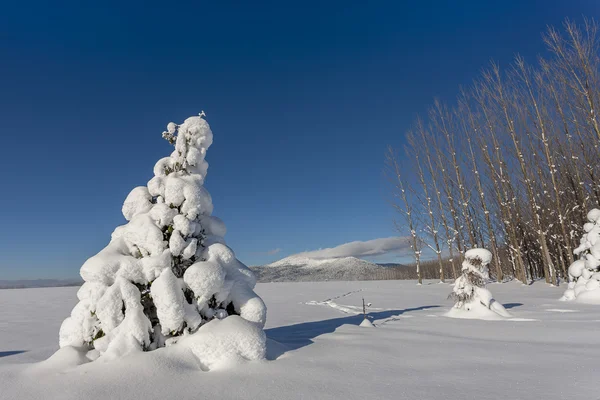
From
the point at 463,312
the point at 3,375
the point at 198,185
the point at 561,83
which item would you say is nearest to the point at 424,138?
the point at 561,83

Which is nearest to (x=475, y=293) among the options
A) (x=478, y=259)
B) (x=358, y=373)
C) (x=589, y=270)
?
(x=478, y=259)

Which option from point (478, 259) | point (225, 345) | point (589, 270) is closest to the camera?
point (225, 345)

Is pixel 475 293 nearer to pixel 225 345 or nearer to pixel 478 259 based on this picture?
pixel 478 259

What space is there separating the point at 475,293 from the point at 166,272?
241 inches

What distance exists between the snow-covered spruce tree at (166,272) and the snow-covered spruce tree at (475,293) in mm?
4918

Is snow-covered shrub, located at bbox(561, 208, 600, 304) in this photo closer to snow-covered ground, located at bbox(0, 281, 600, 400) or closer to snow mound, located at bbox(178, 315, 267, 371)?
snow-covered ground, located at bbox(0, 281, 600, 400)

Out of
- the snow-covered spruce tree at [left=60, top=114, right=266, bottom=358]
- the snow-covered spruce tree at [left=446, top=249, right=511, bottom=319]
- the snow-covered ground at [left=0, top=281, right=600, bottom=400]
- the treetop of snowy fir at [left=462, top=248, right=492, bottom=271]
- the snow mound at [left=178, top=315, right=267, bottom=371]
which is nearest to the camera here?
the snow-covered ground at [left=0, top=281, right=600, bottom=400]

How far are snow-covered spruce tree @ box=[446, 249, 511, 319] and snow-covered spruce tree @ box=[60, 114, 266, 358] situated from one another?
4.92 m

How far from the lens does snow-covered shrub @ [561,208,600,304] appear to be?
30.7 feet

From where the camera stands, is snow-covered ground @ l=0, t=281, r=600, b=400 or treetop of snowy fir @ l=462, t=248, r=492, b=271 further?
treetop of snowy fir @ l=462, t=248, r=492, b=271

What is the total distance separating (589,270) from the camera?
991 centimetres

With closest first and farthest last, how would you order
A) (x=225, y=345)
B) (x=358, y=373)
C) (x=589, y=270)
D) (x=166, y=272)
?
(x=358, y=373)
(x=225, y=345)
(x=166, y=272)
(x=589, y=270)

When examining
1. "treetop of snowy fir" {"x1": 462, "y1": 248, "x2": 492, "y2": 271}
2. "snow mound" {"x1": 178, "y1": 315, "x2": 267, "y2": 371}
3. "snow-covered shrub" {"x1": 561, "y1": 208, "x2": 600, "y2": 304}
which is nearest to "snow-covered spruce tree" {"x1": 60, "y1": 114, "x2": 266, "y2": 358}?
"snow mound" {"x1": 178, "y1": 315, "x2": 267, "y2": 371}

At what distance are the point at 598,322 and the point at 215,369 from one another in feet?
20.6
